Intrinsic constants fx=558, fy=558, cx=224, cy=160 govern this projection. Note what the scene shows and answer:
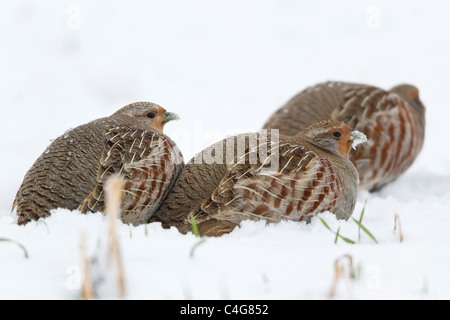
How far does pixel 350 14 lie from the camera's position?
8.98 meters

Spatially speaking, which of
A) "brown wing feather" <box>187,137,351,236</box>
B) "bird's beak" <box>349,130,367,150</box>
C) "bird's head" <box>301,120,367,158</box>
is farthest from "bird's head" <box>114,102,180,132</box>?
"bird's beak" <box>349,130,367,150</box>

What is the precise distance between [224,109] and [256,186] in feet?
13.2

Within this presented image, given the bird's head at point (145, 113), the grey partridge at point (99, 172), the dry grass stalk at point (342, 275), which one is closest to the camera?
the dry grass stalk at point (342, 275)

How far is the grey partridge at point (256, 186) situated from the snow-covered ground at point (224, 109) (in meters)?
0.12

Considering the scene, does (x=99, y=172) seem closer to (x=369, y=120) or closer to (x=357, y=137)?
(x=357, y=137)

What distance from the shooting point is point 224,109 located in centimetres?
693

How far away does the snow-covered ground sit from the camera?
6.48 feet

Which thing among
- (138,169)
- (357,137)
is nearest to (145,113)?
(138,169)

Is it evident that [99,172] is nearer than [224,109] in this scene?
Yes

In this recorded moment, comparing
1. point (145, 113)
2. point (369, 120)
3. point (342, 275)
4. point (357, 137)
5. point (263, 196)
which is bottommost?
point (342, 275)

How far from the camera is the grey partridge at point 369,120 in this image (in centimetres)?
504

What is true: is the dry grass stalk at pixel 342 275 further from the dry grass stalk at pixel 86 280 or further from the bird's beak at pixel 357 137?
the bird's beak at pixel 357 137

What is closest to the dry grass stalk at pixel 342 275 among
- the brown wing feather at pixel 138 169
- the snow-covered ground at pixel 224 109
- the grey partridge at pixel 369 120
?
the snow-covered ground at pixel 224 109
